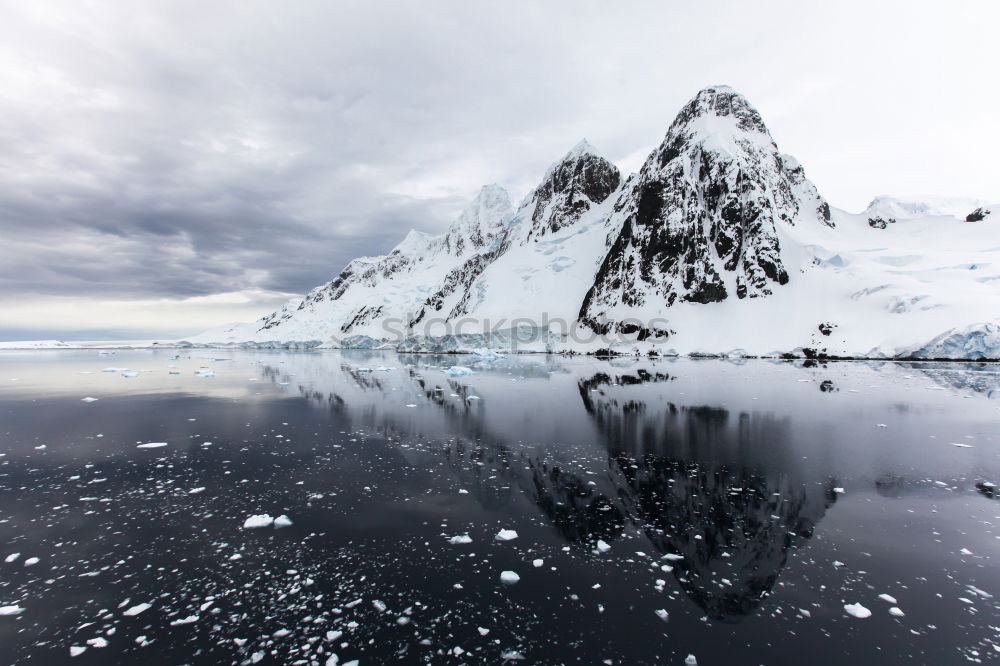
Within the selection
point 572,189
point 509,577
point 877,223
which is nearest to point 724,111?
point 572,189

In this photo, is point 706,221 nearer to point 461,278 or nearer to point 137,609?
point 461,278

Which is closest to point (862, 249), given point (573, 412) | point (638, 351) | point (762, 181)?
point (762, 181)

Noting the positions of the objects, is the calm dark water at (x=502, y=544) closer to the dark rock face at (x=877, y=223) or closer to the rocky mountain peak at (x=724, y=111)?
the rocky mountain peak at (x=724, y=111)

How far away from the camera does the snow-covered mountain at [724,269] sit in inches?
2272

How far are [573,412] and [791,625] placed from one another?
13475mm

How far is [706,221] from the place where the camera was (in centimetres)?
8044

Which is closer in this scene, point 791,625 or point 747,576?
point 791,625

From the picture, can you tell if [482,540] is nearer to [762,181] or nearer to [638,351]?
[638,351]

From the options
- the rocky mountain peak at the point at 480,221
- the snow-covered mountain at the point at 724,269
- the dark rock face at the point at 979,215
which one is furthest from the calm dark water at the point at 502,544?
the rocky mountain peak at the point at 480,221

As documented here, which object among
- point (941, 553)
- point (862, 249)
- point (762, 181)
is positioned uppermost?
point (762, 181)

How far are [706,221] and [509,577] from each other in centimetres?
8667

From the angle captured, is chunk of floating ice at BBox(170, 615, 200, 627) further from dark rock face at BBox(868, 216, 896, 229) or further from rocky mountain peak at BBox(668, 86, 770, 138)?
dark rock face at BBox(868, 216, 896, 229)

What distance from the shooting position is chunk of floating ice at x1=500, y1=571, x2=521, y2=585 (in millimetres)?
5914

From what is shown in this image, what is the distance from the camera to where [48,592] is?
18.4 feet
